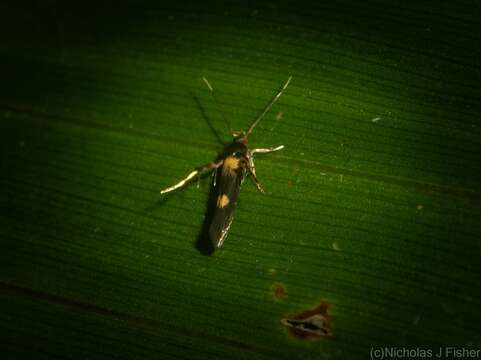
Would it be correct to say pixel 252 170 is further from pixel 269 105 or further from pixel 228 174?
pixel 269 105

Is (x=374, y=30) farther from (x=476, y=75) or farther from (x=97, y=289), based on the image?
(x=97, y=289)

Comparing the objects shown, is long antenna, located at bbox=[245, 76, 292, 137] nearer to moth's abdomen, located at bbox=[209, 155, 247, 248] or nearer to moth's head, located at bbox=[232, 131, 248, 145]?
moth's head, located at bbox=[232, 131, 248, 145]

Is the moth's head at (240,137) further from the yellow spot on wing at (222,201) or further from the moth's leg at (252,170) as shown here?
the yellow spot on wing at (222,201)

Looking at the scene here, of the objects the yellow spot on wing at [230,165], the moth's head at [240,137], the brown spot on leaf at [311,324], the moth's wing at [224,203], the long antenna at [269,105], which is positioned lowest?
the brown spot on leaf at [311,324]

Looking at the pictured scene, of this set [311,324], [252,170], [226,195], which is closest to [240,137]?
[252,170]

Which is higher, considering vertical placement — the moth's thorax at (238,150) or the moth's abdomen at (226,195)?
the moth's thorax at (238,150)

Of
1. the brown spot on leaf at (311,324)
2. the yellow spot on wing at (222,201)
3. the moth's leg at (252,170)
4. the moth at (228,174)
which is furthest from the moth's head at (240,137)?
the brown spot on leaf at (311,324)
